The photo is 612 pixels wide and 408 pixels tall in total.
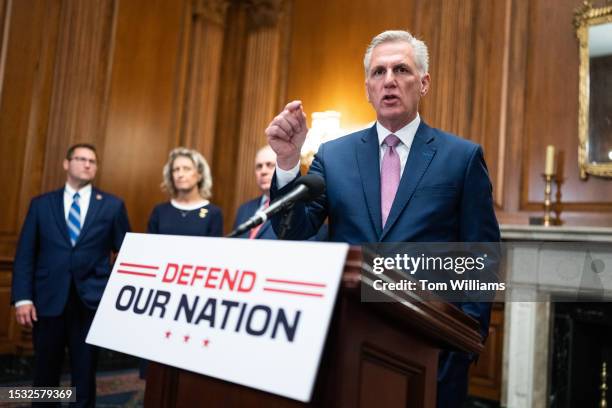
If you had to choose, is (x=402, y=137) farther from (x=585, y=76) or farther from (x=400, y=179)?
(x=585, y=76)

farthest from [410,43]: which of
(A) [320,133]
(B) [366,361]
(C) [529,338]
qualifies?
(A) [320,133]

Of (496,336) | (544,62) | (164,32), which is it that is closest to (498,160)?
(544,62)

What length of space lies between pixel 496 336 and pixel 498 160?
4.27ft

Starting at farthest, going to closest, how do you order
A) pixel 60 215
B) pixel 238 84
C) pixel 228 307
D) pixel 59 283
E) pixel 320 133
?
pixel 238 84 < pixel 320 133 < pixel 60 215 < pixel 59 283 < pixel 228 307

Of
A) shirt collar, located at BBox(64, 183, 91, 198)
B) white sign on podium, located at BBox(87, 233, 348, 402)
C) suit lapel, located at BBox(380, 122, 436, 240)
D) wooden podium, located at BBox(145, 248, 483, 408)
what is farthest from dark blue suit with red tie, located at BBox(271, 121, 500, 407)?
shirt collar, located at BBox(64, 183, 91, 198)

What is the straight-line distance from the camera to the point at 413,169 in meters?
1.46

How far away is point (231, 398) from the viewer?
88cm

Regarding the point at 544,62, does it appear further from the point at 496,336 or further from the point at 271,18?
the point at 271,18

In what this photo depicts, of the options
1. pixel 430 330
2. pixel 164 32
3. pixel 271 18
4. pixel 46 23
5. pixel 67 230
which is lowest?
pixel 430 330

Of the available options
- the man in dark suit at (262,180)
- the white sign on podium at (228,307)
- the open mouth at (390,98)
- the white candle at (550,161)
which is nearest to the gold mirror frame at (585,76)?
the white candle at (550,161)

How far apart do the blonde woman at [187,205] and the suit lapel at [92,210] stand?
0.48 metres

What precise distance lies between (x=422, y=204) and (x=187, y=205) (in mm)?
2416

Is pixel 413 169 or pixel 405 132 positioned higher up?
pixel 405 132

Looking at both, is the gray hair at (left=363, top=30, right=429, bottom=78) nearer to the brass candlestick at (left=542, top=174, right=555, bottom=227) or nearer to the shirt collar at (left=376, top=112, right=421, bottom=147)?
the shirt collar at (left=376, top=112, right=421, bottom=147)
